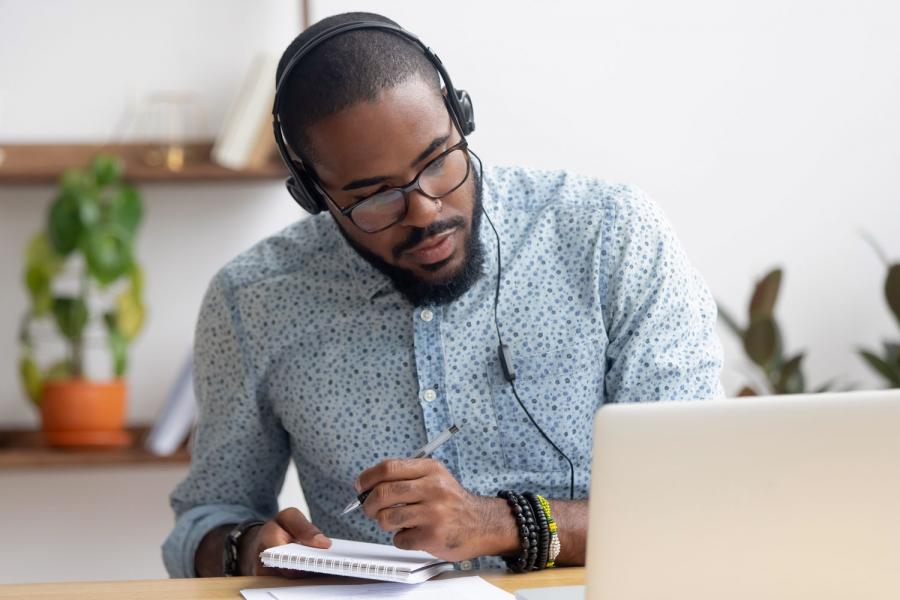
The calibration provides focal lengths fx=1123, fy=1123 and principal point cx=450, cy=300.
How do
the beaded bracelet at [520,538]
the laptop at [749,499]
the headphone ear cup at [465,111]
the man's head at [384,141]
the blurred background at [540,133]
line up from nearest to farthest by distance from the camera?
the laptop at [749,499] < the beaded bracelet at [520,538] < the man's head at [384,141] < the headphone ear cup at [465,111] < the blurred background at [540,133]

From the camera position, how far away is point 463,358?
4.99 feet

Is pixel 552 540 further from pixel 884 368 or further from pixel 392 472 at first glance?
pixel 884 368

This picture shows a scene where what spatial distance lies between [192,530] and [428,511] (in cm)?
49

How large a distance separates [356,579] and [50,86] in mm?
1809

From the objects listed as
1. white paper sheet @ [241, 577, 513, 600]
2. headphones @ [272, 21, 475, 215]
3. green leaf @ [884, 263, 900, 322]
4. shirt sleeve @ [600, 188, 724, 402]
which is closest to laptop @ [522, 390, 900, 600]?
white paper sheet @ [241, 577, 513, 600]

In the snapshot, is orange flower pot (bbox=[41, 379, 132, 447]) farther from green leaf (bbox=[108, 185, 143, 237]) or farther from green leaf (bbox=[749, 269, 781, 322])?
green leaf (bbox=[749, 269, 781, 322])

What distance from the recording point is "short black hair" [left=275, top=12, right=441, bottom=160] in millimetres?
1372

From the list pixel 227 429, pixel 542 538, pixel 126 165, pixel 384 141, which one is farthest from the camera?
pixel 126 165

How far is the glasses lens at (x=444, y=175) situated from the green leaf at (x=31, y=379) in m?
1.40

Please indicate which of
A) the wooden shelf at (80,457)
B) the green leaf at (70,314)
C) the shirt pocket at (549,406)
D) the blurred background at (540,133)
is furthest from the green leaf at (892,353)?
the green leaf at (70,314)

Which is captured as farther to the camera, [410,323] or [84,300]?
[84,300]

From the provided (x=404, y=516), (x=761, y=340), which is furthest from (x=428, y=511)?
(x=761, y=340)

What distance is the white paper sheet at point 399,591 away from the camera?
1.10 m

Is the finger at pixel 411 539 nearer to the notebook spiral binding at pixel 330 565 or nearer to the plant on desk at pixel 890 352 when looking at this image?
the notebook spiral binding at pixel 330 565
